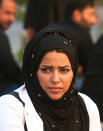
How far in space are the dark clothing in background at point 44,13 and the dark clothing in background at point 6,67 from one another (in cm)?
157

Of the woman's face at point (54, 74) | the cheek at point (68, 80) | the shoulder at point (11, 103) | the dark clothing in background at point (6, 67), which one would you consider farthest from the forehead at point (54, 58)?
the dark clothing in background at point (6, 67)

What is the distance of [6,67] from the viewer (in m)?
5.68

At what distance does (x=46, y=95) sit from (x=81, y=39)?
2.41 m

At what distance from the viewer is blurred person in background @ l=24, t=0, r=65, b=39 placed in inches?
283

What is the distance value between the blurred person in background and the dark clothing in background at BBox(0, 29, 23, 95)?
61.7 inches

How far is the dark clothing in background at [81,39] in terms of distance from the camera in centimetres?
587

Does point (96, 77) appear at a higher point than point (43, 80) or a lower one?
lower

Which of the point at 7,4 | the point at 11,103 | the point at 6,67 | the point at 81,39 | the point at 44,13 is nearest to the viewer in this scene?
the point at 11,103

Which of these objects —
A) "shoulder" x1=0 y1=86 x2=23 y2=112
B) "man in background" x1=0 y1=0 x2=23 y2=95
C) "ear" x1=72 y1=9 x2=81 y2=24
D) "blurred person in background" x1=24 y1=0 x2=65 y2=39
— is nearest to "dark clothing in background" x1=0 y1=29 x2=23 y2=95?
"man in background" x1=0 y1=0 x2=23 y2=95

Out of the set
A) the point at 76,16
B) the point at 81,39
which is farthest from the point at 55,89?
the point at 76,16

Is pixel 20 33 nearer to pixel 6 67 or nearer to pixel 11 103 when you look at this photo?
pixel 6 67

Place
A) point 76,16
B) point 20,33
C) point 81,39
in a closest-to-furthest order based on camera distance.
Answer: point 81,39, point 76,16, point 20,33

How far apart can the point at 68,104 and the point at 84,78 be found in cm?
226

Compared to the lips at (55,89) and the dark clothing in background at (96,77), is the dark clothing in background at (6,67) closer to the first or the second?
the dark clothing in background at (96,77)
